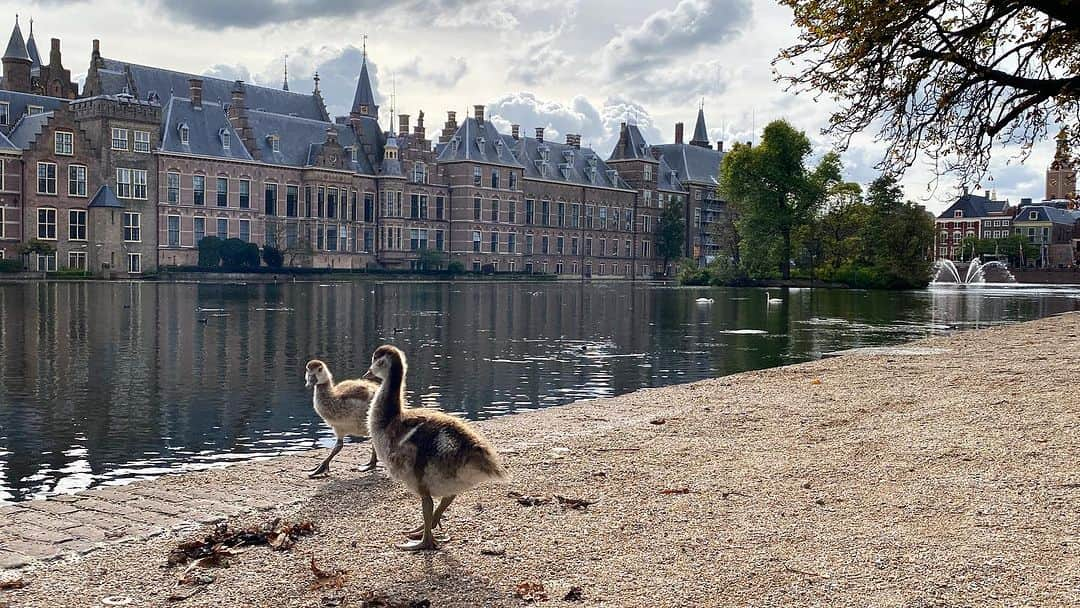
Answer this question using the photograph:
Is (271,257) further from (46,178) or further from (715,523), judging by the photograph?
(715,523)

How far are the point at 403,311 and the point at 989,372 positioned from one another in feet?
83.2

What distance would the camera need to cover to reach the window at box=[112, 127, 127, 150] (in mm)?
67812

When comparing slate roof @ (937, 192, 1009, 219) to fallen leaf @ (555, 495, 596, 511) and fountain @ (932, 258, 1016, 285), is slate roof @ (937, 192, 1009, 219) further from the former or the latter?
fallen leaf @ (555, 495, 596, 511)

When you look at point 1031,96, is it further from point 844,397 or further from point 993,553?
point 993,553

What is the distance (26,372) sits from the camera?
685 inches

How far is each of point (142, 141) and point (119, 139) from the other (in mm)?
1753

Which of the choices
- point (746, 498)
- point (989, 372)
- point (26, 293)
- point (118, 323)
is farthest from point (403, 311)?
point (746, 498)

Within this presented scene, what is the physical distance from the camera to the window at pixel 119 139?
67812 mm

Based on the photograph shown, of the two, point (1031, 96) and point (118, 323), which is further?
point (118, 323)

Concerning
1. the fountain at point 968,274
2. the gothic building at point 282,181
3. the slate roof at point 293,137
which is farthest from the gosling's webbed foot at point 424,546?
the fountain at point 968,274

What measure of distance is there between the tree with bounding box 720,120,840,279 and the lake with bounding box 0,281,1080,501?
32705 millimetres

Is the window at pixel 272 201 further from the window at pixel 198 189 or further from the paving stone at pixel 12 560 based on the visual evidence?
the paving stone at pixel 12 560

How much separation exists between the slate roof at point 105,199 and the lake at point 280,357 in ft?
81.1

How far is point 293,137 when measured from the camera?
8031 centimetres
